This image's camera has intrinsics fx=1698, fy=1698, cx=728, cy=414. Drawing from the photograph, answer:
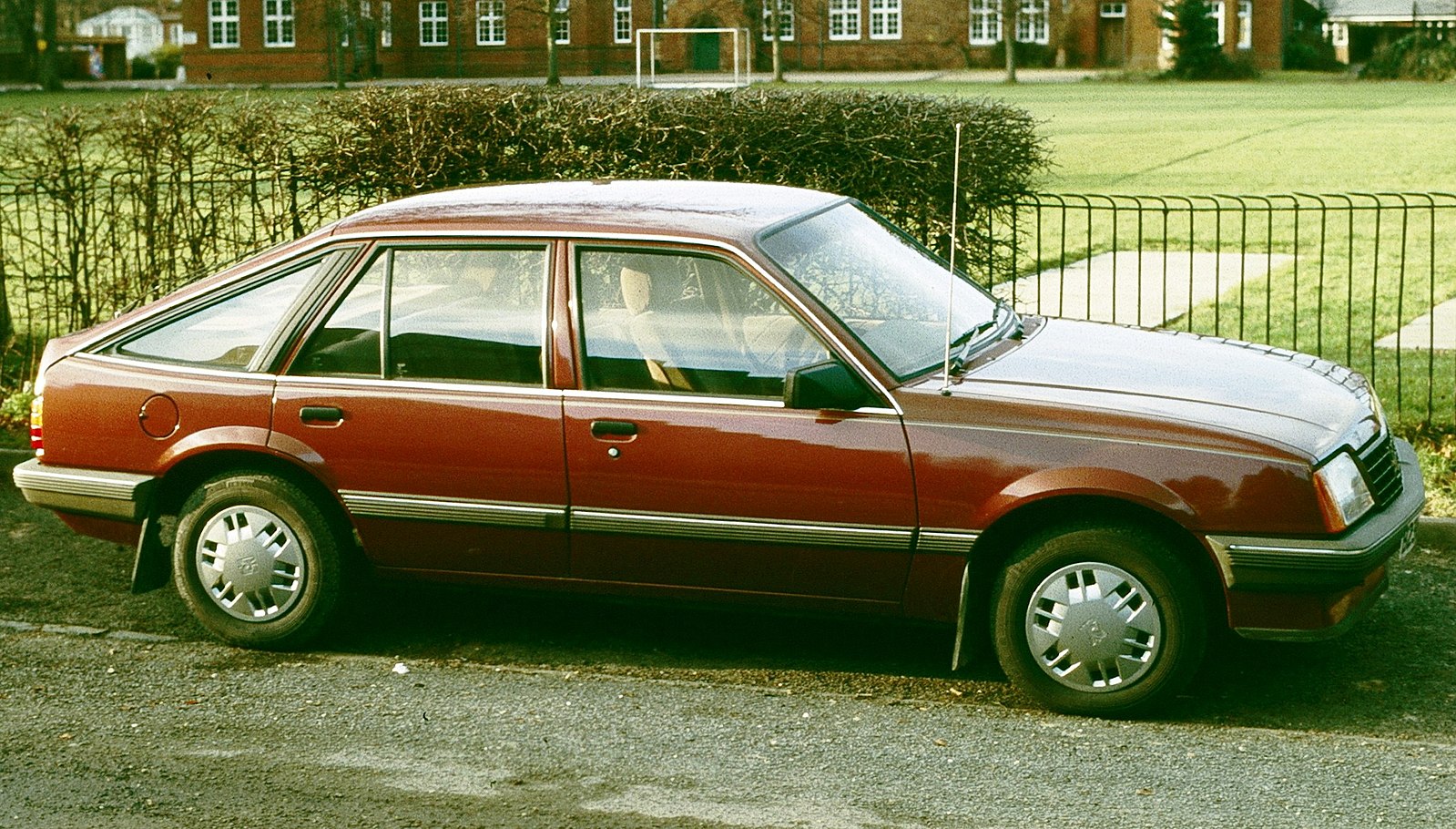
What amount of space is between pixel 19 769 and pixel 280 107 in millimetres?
5730

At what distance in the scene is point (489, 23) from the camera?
72.1m

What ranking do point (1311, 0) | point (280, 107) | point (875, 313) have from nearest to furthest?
point (875, 313)
point (280, 107)
point (1311, 0)

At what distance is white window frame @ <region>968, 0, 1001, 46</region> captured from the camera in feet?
248

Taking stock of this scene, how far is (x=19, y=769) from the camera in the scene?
4836 mm

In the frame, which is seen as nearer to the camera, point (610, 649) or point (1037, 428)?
point (1037, 428)

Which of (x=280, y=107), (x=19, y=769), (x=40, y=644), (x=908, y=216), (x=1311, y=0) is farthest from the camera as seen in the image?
(x=1311, y=0)

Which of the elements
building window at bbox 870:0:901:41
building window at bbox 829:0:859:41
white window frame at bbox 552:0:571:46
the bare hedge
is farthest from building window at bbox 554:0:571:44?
the bare hedge

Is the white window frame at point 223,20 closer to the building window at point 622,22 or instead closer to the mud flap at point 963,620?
the building window at point 622,22

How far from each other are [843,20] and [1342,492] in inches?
2911

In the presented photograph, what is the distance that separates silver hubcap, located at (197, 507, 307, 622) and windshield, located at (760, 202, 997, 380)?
1944 mm

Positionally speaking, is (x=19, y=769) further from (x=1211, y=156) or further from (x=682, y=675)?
(x=1211, y=156)

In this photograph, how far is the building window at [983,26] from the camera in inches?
2970

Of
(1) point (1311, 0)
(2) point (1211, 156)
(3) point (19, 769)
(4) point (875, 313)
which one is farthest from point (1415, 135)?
(1) point (1311, 0)

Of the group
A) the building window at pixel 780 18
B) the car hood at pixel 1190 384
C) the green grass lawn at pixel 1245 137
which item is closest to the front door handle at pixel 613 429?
the car hood at pixel 1190 384
